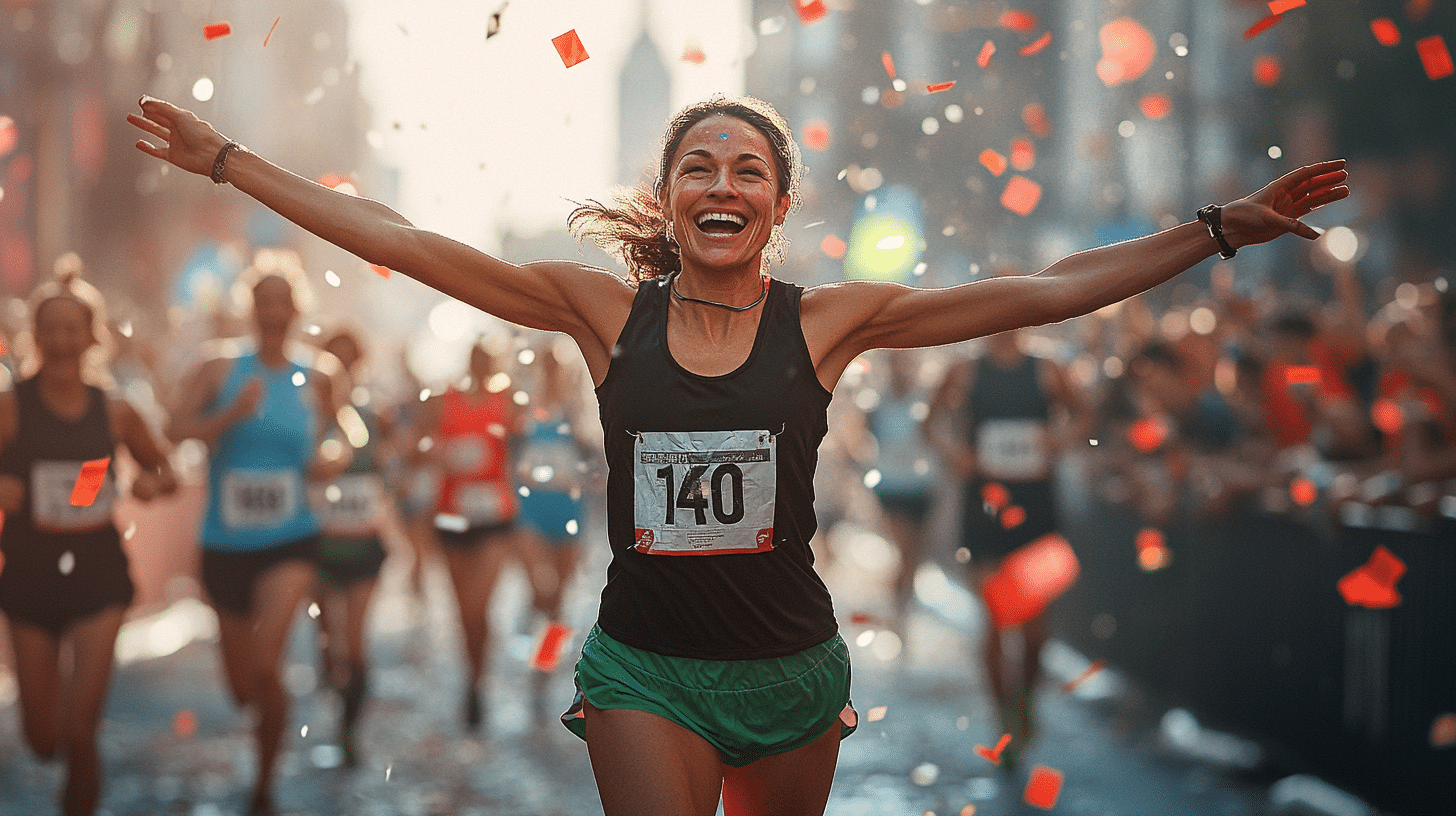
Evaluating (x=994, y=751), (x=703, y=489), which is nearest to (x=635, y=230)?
(x=703, y=489)

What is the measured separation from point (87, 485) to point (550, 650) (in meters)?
3.37

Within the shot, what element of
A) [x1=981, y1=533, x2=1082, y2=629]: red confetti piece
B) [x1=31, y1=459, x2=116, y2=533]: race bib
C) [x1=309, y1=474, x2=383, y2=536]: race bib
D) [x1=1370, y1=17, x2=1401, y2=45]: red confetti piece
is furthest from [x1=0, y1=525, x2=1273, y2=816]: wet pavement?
→ [x1=1370, y1=17, x2=1401, y2=45]: red confetti piece

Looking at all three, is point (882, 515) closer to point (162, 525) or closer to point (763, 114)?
point (162, 525)

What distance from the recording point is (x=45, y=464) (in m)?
5.43

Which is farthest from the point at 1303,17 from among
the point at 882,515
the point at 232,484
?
the point at 232,484

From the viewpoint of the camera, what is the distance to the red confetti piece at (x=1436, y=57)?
1356 cm

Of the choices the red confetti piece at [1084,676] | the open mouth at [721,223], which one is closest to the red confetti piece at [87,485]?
the open mouth at [721,223]

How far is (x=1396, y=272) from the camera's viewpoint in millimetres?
16453

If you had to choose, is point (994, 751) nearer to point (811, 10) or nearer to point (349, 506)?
point (349, 506)

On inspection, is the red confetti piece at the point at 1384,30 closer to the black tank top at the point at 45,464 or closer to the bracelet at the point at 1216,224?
the bracelet at the point at 1216,224

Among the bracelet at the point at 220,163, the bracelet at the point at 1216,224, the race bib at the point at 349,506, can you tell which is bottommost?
the race bib at the point at 349,506

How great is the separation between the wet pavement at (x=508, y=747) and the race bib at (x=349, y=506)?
1136 mm

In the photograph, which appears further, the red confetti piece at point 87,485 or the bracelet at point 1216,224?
the red confetti piece at point 87,485

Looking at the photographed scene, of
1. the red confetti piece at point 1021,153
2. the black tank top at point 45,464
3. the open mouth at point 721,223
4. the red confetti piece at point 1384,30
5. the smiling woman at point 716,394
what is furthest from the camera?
the red confetti piece at point 1384,30
